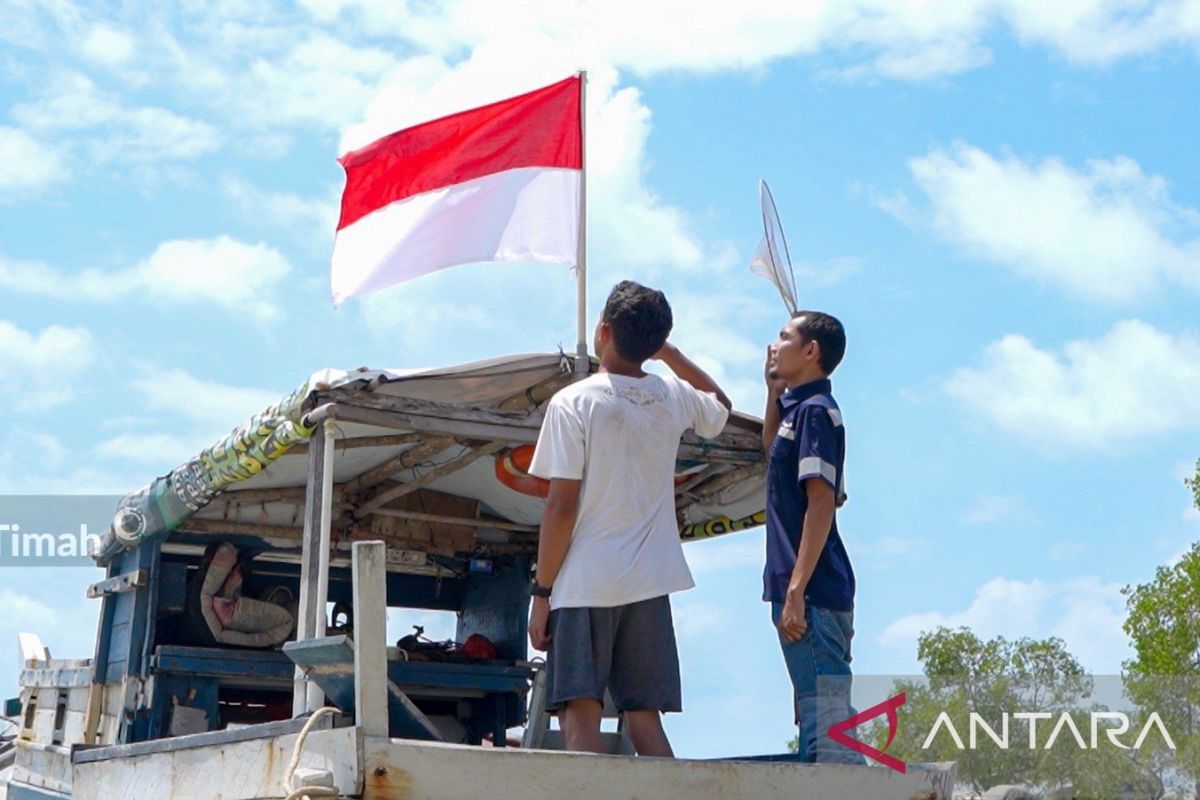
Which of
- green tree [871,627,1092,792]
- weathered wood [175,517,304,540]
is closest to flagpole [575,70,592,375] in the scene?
weathered wood [175,517,304,540]

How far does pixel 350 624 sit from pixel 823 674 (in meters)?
3.66

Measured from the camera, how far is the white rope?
4.16 m

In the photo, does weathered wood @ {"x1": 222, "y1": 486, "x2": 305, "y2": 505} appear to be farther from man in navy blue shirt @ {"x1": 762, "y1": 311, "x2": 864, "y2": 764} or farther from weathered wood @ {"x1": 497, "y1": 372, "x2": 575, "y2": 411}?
man in navy blue shirt @ {"x1": 762, "y1": 311, "x2": 864, "y2": 764}

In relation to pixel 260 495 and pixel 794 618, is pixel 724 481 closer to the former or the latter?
pixel 794 618

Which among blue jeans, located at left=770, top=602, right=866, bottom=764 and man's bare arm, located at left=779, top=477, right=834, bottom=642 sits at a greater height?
man's bare arm, located at left=779, top=477, right=834, bottom=642

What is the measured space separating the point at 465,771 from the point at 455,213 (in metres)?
3.04

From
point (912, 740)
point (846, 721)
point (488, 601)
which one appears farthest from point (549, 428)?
point (912, 740)

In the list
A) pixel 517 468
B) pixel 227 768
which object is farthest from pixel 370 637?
pixel 517 468

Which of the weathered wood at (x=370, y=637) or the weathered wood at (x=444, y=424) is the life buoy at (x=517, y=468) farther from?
the weathered wood at (x=370, y=637)

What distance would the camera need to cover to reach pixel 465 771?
4.22m

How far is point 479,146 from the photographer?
6.69m

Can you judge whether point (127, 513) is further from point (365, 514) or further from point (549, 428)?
point (549, 428)

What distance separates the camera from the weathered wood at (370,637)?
4.26 meters

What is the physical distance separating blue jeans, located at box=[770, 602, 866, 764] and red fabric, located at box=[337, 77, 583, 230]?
2.60 m
